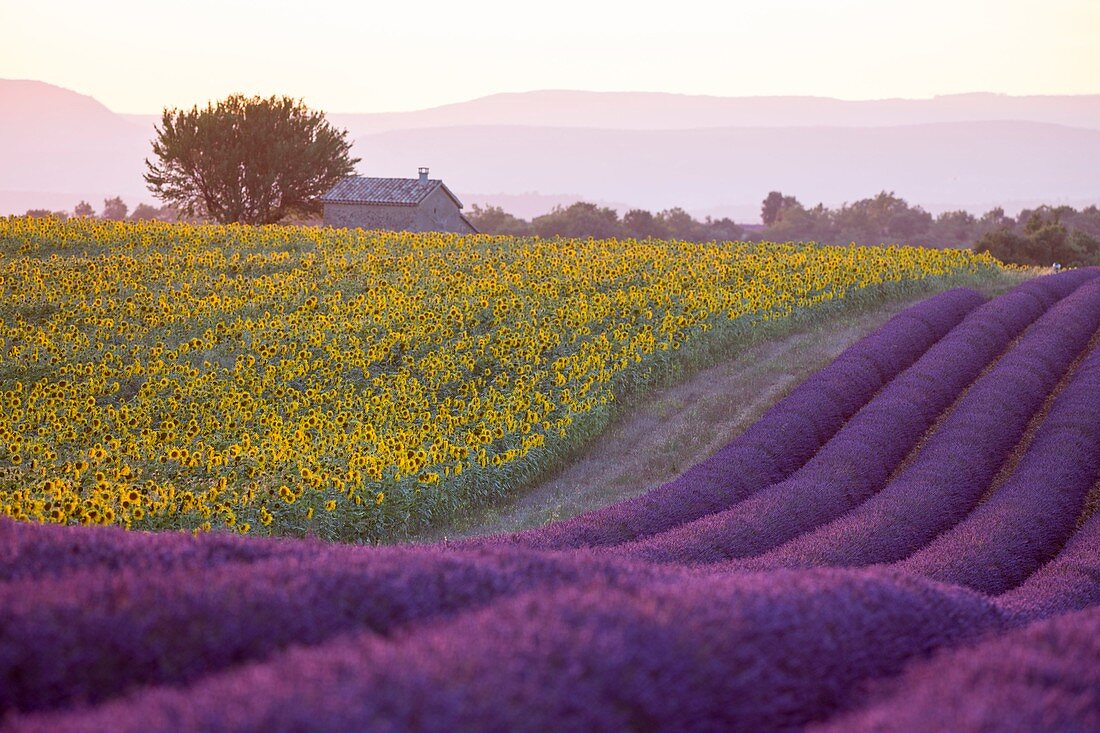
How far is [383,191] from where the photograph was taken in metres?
42.8

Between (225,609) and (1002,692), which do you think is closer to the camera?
(1002,692)

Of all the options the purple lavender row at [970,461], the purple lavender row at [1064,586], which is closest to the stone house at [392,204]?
the purple lavender row at [970,461]

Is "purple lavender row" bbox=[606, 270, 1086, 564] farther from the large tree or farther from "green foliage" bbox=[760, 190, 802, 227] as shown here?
"green foliage" bbox=[760, 190, 802, 227]

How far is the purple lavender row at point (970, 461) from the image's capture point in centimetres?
885

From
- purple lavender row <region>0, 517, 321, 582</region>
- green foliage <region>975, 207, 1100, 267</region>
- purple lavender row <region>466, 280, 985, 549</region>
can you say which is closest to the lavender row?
purple lavender row <region>0, 517, 321, 582</region>

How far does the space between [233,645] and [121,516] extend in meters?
8.42

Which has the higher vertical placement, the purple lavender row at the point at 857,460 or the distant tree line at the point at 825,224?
the distant tree line at the point at 825,224

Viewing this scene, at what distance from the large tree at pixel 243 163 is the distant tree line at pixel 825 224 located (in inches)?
474

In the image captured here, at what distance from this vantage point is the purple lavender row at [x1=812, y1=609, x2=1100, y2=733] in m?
2.44

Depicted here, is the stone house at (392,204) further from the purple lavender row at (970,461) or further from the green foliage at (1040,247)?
the purple lavender row at (970,461)

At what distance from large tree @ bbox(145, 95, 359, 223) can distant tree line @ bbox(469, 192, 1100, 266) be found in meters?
12.0

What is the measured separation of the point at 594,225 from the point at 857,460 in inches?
2017

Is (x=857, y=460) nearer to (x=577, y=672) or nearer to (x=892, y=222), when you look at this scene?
(x=577, y=672)

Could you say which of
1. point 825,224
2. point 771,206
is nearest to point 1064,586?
point 825,224
